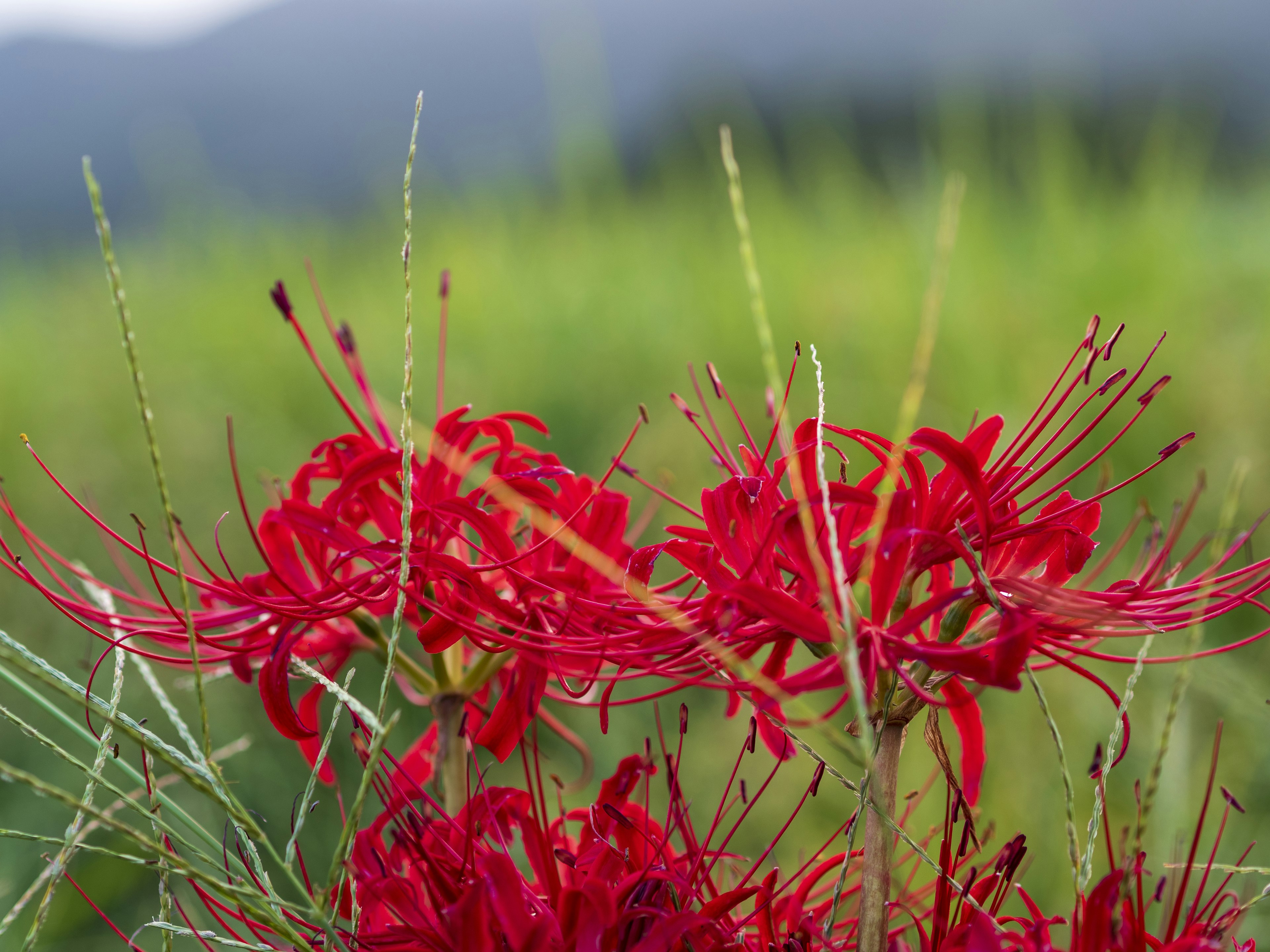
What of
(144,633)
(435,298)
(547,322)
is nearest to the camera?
(144,633)

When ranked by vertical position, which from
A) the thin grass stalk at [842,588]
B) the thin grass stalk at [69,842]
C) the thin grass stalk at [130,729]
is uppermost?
the thin grass stalk at [842,588]

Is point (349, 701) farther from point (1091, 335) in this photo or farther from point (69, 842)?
point (1091, 335)

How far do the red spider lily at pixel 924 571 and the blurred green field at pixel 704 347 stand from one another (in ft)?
1.34

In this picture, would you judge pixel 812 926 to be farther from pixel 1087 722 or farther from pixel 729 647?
pixel 1087 722

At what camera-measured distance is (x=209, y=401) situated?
5.93ft

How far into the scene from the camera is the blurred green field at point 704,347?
119 centimetres

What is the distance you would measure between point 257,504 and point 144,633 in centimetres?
132

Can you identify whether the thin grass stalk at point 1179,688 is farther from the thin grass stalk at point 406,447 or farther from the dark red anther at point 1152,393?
the thin grass stalk at point 406,447

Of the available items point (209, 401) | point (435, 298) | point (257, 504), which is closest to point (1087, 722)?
point (257, 504)

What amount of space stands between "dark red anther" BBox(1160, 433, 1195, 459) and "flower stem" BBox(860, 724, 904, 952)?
6.1 inches

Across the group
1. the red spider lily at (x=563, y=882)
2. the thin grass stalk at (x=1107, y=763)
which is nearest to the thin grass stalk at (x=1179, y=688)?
the thin grass stalk at (x=1107, y=763)

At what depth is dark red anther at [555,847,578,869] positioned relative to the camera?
1.35 ft

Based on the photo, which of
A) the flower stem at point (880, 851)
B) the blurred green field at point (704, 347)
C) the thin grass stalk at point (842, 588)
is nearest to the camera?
the thin grass stalk at point (842, 588)

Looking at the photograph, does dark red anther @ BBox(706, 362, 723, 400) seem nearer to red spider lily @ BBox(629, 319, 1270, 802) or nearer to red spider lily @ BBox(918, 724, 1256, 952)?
red spider lily @ BBox(629, 319, 1270, 802)
